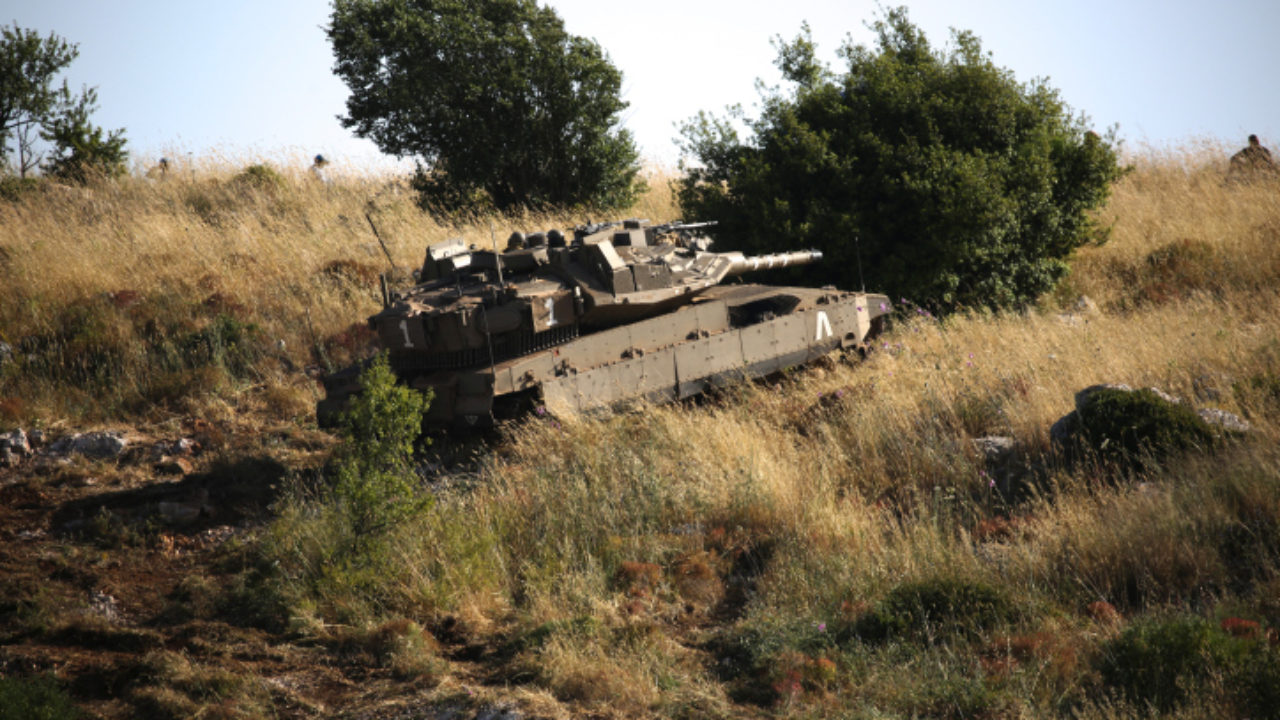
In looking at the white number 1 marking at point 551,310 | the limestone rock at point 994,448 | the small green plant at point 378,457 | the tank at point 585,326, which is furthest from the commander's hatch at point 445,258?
the limestone rock at point 994,448

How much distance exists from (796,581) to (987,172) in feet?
30.6

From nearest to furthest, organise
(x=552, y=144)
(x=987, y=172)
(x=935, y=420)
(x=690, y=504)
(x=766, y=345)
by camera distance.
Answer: (x=690, y=504) < (x=935, y=420) < (x=766, y=345) < (x=987, y=172) < (x=552, y=144)

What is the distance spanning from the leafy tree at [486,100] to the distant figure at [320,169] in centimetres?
206

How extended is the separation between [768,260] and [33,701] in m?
9.37

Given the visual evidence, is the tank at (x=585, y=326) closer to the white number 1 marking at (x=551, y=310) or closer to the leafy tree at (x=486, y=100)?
the white number 1 marking at (x=551, y=310)

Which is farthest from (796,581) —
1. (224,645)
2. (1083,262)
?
(1083,262)

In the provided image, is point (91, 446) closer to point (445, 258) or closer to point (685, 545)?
point (445, 258)

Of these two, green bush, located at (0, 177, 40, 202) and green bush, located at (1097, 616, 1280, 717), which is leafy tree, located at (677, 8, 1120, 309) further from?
green bush, located at (0, 177, 40, 202)

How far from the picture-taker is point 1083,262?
17219 mm

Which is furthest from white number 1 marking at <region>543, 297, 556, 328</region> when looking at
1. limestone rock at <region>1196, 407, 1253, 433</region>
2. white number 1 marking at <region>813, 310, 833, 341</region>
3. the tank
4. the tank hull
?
limestone rock at <region>1196, 407, 1253, 433</region>

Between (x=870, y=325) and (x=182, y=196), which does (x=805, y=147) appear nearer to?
(x=870, y=325)

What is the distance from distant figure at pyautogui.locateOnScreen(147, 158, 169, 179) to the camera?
2062 cm

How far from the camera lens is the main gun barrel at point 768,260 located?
12109 mm

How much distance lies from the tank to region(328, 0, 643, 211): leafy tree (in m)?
7.55
